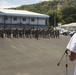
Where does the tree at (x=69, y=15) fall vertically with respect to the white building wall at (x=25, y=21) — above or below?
below

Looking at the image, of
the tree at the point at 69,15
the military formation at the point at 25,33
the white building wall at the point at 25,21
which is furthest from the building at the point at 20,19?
the tree at the point at 69,15

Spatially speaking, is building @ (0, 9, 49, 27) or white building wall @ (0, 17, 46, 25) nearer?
building @ (0, 9, 49, 27)

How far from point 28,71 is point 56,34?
3424 cm

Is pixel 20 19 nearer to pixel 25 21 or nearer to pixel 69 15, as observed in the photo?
pixel 25 21

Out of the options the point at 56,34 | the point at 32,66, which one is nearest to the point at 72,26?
the point at 56,34

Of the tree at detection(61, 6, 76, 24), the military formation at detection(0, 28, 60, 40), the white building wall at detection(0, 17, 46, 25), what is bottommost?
the tree at detection(61, 6, 76, 24)

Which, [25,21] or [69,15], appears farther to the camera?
[69,15]

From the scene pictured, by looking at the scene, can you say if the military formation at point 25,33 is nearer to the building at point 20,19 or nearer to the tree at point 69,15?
the building at point 20,19

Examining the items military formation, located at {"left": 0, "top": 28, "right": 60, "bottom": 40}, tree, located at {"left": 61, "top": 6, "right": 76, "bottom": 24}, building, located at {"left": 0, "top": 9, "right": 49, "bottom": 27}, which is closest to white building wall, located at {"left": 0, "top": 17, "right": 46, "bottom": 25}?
building, located at {"left": 0, "top": 9, "right": 49, "bottom": 27}

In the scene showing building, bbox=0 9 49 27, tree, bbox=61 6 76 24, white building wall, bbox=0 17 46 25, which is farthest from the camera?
tree, bbox=61 6 76 24

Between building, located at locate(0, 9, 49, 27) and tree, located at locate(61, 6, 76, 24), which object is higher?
building, located at locate(0, 9, 49, 27)

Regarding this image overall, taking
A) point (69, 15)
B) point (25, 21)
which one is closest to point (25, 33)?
point (25, 21)

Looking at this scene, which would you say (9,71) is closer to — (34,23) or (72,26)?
(34,23)

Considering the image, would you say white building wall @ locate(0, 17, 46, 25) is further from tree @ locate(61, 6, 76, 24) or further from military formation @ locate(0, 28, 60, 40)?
tree @ locate(61, 6, 76, 24)
